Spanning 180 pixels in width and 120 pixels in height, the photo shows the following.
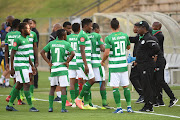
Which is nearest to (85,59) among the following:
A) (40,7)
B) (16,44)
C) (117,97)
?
(117,97)

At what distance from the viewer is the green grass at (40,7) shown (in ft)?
197

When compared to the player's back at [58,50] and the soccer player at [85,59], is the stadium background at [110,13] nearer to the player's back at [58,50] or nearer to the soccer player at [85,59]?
the soccer player at [85,59]

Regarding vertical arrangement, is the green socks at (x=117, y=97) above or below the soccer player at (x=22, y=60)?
below

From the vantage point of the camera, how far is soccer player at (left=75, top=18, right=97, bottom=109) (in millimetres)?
13312

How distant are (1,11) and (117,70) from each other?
5316 centimetres

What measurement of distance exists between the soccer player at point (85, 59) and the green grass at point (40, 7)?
4449 cm

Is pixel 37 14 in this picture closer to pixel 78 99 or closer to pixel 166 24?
pixel 166 24

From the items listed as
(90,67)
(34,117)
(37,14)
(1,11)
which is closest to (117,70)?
(90,67)

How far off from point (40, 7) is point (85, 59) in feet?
169

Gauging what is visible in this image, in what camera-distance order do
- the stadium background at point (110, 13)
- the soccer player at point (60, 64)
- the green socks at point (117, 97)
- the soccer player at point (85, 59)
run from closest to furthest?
the green socks at point (117, 97) → the soccer player at point (60, 64) → the soccer player at point (85, 59) → the stadium background at point (110, 13)

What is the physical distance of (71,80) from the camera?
1478 cm

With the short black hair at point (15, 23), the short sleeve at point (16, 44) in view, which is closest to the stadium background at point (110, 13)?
the short black hair at point (15, 23)

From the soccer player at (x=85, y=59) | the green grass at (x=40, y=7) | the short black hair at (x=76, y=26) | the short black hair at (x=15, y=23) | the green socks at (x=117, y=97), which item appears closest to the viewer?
the green socks at (x=117, y=97)

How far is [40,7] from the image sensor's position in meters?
64.1
